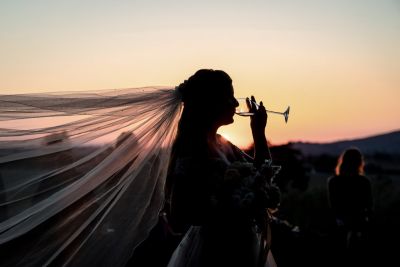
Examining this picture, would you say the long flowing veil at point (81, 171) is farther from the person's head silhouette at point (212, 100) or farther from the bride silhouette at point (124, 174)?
the person's head silhouette at point (212, 100)

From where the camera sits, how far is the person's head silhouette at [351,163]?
31.5 ft

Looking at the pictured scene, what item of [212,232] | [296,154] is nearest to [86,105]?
[212,232]

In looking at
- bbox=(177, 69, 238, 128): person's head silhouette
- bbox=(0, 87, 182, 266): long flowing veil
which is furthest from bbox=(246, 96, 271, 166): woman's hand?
bbox=(0, 87, 182, 266): long flowing veil

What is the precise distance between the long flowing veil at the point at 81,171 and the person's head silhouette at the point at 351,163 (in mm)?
5701

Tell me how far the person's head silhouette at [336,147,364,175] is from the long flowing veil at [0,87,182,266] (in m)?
5.70

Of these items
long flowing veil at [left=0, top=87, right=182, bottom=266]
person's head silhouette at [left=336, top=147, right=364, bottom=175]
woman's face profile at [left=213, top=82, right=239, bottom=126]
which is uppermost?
woman's face profile at [left=213, top=82, right=239, bottom=126]

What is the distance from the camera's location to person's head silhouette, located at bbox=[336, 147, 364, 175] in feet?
31.5

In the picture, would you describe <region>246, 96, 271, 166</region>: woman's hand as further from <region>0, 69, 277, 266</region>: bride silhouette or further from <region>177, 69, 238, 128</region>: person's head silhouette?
<region>177, 69, 238, 128</region>: person's head silhouette

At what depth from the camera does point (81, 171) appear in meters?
4.31

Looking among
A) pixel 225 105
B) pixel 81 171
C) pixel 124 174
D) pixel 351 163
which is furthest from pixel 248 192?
pixel 351 163

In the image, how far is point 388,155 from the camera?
218 ft

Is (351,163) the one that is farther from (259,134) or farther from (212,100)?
(212,100)

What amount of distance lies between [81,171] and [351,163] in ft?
20.4

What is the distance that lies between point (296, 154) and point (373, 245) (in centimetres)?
503
